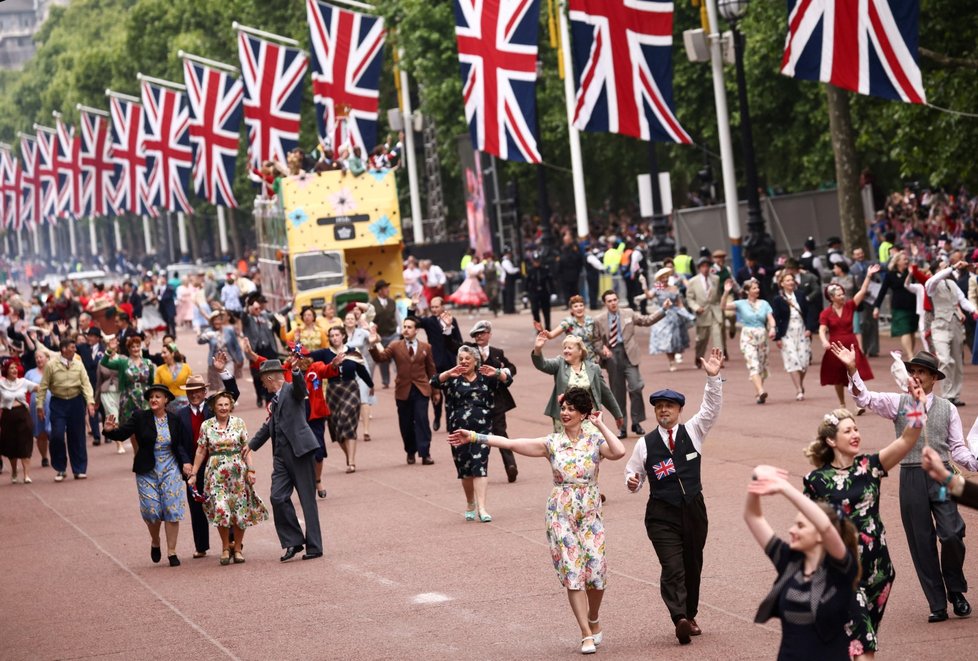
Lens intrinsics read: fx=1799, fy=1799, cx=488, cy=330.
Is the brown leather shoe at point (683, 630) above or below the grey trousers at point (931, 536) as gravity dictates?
→ below

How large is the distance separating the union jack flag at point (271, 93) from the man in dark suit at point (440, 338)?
23.9 meters

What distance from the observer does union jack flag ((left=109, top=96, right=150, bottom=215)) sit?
64.2m

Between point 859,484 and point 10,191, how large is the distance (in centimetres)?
10007

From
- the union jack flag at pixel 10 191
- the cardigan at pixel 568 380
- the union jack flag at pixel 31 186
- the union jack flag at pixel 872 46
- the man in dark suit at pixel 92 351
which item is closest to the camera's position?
the cardigan at pixel 568 380

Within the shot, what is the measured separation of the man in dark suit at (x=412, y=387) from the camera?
19344mm

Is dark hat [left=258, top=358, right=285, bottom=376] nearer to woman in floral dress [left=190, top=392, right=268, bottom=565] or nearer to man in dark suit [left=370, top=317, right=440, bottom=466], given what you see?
woman in floral dress [left=190, top=392, right=268, bottom=565]

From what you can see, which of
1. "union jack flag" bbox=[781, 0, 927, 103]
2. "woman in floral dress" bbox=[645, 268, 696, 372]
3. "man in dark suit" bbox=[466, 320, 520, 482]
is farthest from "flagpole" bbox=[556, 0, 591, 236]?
"man in dark suit" bbox=[466, 320, 520, 482]

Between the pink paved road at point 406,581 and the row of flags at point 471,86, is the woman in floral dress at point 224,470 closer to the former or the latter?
the pink paved road at point 406,581

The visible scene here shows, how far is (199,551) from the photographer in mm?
15125

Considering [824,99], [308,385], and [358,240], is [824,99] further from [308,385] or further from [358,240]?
[308,385]

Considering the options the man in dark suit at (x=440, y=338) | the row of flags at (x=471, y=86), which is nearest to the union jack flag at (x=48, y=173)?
the row of flags at (x=471, y=86)

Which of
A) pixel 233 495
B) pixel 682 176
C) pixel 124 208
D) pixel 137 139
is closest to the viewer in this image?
pixel 233 495

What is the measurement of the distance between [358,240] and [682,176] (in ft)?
68.6

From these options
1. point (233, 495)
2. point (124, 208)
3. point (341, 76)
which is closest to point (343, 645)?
point (233, 495)
